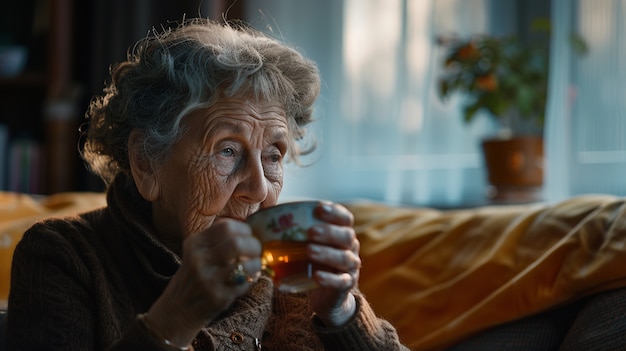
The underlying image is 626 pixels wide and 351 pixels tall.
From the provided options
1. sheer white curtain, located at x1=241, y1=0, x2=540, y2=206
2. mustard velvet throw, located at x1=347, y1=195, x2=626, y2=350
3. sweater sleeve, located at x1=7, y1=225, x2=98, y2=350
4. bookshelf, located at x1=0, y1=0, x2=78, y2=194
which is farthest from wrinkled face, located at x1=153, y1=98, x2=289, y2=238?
bookshelf, located at x1=0, y1=0, x2=78, y2=194

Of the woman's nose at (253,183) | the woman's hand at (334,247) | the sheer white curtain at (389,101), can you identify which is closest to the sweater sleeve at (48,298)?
the woman's nose at (253,183)

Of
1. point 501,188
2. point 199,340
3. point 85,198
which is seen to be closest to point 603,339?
point 199,340

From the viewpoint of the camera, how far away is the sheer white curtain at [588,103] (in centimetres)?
243

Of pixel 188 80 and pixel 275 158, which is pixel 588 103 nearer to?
pixel 275 158

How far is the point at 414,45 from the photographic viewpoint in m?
3.17

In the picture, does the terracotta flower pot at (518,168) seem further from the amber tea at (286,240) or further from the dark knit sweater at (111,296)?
the amber tea at (286,240)

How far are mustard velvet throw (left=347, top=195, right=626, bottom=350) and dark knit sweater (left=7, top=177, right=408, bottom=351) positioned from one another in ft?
1.24

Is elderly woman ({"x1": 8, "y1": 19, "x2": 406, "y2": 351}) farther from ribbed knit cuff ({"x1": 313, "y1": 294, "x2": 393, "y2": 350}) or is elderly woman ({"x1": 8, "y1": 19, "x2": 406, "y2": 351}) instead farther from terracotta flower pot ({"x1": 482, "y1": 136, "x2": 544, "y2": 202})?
terracotta flower pot ({"x1": 482, "y1": 136, "x2": 544, "y2": 202})

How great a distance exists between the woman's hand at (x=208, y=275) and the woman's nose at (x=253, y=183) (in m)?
0.27

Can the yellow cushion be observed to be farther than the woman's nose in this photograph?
Yes

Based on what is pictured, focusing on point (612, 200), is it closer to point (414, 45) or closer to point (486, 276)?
point (486, 276)

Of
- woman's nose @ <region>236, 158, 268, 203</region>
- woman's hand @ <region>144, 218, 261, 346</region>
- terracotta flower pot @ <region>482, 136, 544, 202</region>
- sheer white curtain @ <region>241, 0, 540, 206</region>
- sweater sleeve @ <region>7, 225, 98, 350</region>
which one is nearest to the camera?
woman's hand @ <region>144, 218, 261, 346</region>

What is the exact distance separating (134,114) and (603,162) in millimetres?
1617

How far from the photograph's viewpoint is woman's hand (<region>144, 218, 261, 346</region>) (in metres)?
0.97
